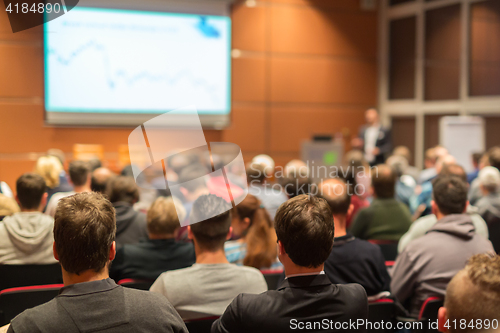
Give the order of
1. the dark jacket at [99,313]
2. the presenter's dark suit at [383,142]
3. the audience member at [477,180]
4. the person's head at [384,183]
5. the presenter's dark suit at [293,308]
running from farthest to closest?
the presenter's dark suit at [383,142], the audience member at [477,180], the person's head at [384,183], the presenter's dark suit at [293,308], the dark jacket at [99,313]

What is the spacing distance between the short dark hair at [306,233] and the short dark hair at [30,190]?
1.89 metres

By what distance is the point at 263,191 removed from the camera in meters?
3.84

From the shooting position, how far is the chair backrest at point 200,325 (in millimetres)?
1854

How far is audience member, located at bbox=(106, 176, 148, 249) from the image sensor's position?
3062 mm

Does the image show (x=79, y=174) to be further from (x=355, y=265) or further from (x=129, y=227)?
(x=355, y=265)

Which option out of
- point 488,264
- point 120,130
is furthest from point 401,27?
point 488,264

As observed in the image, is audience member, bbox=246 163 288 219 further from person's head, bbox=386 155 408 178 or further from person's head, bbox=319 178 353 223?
person's head, bbox=386 155 408 178

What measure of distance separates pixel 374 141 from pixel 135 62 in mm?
3997

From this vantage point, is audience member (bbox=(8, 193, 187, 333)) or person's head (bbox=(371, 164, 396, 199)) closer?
audience member (bbox=(8, 193, 187, 333))

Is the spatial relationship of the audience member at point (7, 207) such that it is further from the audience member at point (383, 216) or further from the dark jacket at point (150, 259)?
the audience member at point (383, 216)

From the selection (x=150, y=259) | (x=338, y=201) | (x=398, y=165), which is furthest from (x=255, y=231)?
(x=398, y=165)

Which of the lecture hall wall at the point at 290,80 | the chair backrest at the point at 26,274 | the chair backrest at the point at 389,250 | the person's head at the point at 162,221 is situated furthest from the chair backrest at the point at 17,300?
the lecture hall wall at the point at 290,80

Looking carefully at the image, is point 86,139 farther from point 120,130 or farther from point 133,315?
point 133,315

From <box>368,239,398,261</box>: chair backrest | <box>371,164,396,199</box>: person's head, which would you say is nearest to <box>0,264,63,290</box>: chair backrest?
<box>368,239,398,261</box>: chair backrest
